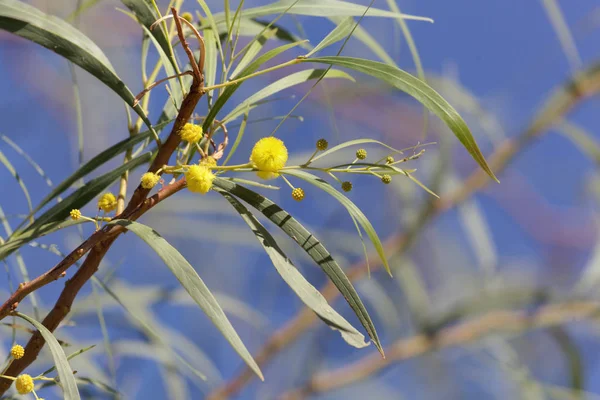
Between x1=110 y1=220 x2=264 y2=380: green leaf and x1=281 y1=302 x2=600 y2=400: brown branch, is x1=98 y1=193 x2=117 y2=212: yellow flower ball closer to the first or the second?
x1=110 y1=220 x2=264 y2=380: green leaf

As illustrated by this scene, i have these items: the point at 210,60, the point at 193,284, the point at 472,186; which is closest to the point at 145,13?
the point at 210,60

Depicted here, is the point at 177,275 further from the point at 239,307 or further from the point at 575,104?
the point at 575,104

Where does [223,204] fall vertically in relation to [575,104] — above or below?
below

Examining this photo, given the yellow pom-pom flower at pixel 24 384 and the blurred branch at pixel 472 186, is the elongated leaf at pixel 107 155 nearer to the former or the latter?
the yellow pom-pom flower at pixel 24 384

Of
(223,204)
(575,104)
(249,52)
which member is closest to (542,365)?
(575,104)

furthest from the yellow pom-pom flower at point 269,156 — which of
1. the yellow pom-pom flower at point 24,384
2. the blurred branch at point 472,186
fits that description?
the blurred branch at point 472,186
